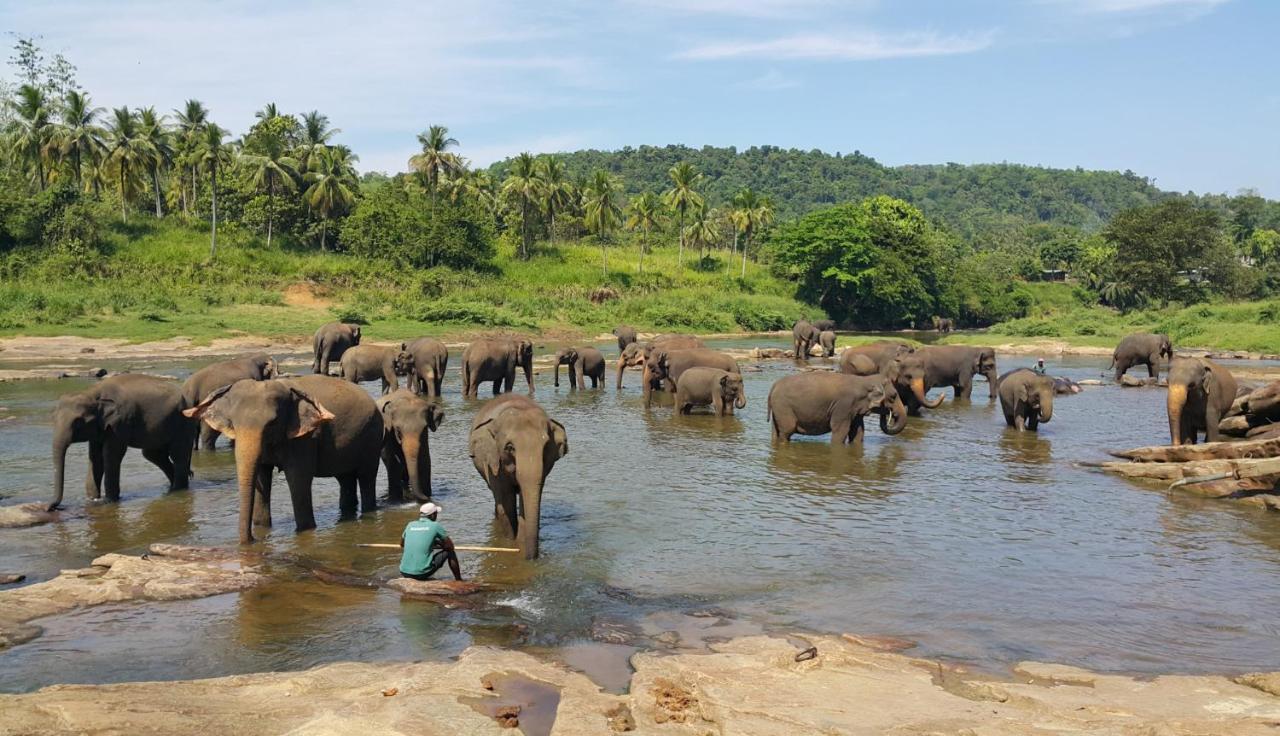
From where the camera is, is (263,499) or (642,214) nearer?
(263,499)

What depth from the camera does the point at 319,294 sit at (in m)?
59.4

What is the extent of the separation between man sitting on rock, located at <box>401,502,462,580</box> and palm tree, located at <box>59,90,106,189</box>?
58174 millimetres

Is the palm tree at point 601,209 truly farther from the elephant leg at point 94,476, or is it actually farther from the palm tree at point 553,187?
the elephant leg at point 94,476

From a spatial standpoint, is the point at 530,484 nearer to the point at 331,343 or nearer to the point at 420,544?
the point at 420,544

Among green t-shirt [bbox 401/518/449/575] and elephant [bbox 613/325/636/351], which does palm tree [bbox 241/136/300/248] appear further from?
green t-shirt [bbox 401/518/449/575]

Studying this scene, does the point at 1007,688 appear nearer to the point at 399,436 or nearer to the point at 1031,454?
the point at 399,436

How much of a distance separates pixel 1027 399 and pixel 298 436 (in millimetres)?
16857

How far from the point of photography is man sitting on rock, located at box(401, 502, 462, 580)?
10.9 meters

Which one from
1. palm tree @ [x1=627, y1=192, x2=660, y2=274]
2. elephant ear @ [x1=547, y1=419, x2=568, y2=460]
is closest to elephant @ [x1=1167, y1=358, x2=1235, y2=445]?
elephant ear @ [x1=547, y1=419, x2=568, y2=460]

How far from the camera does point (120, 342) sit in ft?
136

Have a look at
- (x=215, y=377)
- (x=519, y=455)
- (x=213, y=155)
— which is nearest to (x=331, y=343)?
(x=215, y=377)

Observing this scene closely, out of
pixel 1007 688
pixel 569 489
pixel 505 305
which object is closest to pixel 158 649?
pixel 1007 688

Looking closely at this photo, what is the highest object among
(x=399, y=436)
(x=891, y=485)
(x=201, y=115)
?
(x=201, y=115)

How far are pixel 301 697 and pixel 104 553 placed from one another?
6.16m
